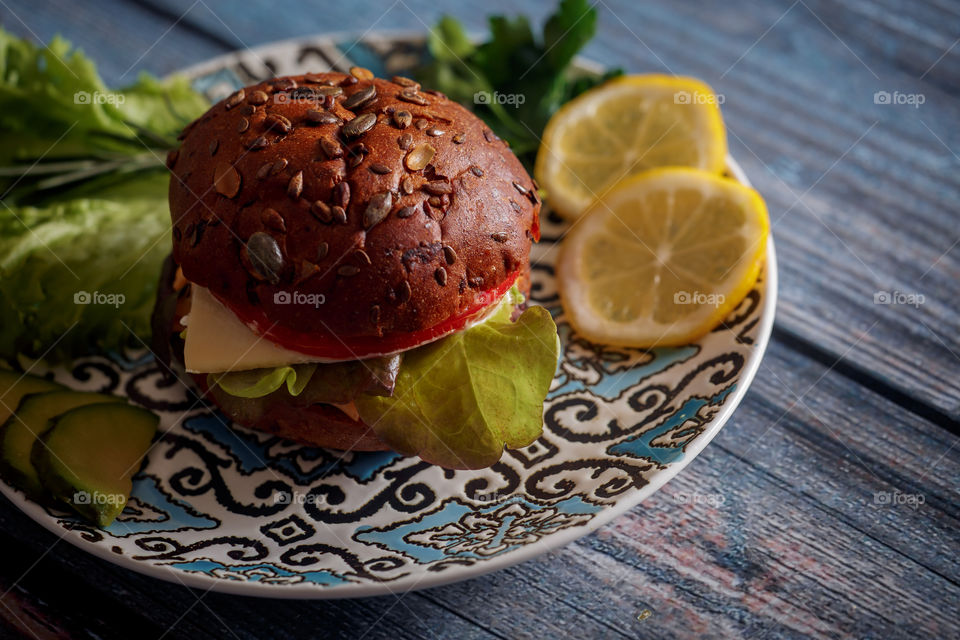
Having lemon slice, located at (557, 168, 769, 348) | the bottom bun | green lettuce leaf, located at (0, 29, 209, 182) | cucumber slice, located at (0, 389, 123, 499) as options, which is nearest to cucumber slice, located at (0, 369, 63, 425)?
cucumber slice, located at (0, 389, 123, 499)

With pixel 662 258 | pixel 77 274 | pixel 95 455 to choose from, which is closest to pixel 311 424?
pixel 95 455

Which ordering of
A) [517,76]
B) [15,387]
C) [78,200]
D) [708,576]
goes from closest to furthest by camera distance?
[708,576] < [15,387] < [78,200] < [517,76]

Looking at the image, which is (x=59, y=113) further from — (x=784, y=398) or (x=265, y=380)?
(x=784, y=398)

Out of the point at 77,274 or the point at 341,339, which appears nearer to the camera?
the point at 341,339

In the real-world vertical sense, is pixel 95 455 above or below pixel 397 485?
above

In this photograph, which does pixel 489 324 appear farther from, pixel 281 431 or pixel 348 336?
pixel 281 431

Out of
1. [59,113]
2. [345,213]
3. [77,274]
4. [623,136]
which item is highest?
[59,113]

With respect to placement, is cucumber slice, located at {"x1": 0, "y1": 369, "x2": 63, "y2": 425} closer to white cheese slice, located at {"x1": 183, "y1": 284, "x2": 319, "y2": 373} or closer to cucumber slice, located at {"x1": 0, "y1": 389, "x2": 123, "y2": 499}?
cucumber slice, located at {"x1": 0, "y1": 389, "x2": 123, "y2": 499}
